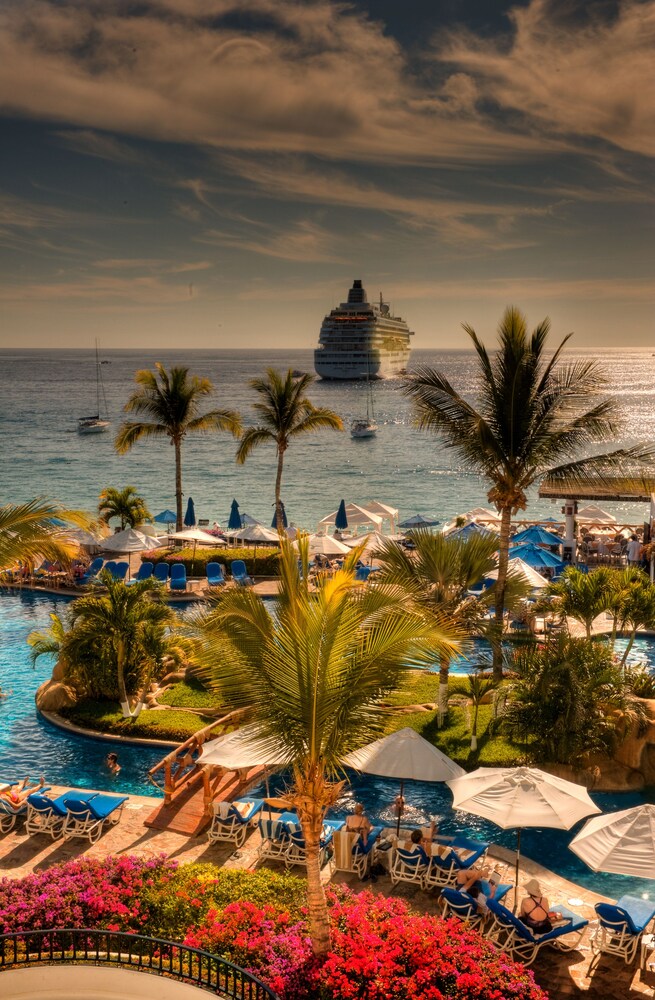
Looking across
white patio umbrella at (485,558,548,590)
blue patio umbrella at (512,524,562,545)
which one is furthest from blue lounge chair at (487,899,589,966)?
blue patio umbrella at (512,524,562,545)

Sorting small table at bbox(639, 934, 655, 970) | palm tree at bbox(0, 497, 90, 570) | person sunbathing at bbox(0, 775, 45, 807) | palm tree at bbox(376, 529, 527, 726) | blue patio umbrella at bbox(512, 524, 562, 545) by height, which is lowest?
small table at bbox(639, 934, 655, 970)

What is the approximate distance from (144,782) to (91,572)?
46.7 ft

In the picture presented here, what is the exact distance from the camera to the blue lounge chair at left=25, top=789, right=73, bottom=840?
1234 cm

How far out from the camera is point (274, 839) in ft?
38.8

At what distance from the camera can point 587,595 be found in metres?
Answer: 18.1

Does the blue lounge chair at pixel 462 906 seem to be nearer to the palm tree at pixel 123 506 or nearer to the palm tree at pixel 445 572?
the palm tree at pixel 445 572

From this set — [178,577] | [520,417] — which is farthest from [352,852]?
[178,577]

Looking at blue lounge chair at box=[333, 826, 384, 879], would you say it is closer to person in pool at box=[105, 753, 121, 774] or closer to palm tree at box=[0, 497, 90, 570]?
palm tree at box=[0, 497, 90, 570]

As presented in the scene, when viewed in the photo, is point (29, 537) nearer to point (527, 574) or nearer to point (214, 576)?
point (527, 574)

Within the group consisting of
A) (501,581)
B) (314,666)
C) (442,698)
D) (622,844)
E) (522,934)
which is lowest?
(522,934)

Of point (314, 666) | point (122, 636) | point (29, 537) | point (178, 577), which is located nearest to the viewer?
point (314, 666)

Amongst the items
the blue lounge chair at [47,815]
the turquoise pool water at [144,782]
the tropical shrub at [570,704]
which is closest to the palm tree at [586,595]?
the tropical shrub at [570,704]

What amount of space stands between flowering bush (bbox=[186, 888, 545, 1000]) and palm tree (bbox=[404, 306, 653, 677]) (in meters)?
8.40

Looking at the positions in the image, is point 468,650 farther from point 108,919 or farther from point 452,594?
point 108,919
